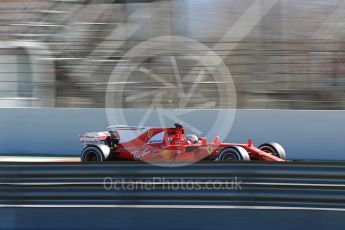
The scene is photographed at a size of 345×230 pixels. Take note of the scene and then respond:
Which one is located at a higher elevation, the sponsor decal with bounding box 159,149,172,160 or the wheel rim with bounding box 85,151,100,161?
the wheel rim with bounding box 85,151,100,161

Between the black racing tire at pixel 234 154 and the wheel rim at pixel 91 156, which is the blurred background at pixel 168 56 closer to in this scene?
the wheel rim at pixel 91 156

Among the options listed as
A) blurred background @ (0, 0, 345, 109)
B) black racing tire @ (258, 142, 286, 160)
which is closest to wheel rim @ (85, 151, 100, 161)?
black racing tire @ (258, 142, 286, 160)

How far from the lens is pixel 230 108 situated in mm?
15070

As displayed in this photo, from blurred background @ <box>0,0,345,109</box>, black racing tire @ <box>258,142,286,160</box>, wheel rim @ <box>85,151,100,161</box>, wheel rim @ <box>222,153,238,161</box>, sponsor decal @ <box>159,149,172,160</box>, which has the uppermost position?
blurred background @ <box>0,0,345,109</box>

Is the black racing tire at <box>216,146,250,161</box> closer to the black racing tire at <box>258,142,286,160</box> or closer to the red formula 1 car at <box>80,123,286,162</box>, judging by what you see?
the red formula 1 car at <box>80,123,286,162</box>

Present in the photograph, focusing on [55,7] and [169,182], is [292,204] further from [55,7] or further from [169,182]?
[55,7]

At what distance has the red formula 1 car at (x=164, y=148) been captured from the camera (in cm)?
1079

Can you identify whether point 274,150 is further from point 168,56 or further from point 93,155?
point 168,56

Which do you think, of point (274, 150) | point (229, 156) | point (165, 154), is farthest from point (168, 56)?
point (229, 156)

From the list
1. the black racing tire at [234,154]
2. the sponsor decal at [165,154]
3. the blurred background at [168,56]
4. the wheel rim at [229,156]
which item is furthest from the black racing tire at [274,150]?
the blurred background at [168,56]

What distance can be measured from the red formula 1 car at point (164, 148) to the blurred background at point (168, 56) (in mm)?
3876

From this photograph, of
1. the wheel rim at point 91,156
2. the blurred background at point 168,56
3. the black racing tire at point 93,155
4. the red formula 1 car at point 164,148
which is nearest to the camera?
the red formula 1 car at point 164,148

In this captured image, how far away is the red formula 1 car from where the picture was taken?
1079 cm

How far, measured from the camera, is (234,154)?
10484 millimetres
